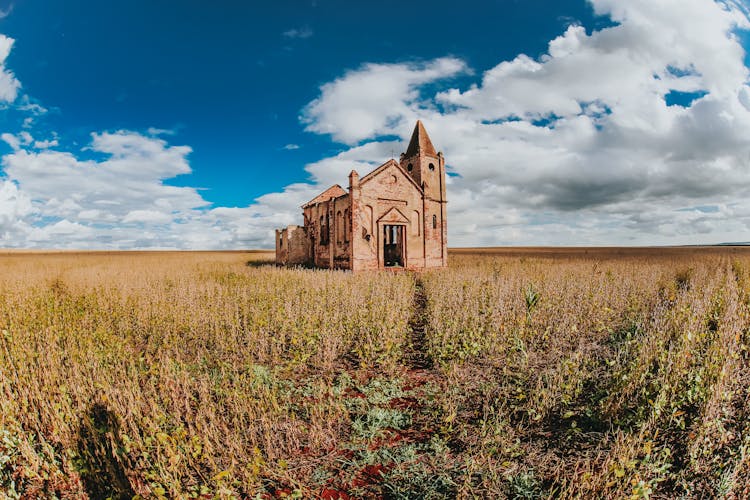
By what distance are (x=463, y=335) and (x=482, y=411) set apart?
2.79 meters

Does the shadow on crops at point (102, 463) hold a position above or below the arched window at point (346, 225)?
below

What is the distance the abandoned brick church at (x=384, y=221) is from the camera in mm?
22234

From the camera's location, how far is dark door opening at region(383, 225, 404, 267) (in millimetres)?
24406

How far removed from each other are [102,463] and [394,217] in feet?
66.8

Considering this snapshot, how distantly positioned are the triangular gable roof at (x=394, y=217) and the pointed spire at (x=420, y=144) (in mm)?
5571

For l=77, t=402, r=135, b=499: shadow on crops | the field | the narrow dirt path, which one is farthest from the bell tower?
l=77, t=402, r=135, b=499: shadow on crops

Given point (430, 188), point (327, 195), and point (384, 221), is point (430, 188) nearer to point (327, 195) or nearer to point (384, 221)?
point (384, 221)

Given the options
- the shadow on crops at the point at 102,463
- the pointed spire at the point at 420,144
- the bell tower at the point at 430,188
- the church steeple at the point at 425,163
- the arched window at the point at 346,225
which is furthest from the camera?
the pointed spire at the point at 420,144

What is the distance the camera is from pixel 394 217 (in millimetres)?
23328

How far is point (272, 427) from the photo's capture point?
451 centimetres

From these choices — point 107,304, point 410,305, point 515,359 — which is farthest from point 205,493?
point 107,304

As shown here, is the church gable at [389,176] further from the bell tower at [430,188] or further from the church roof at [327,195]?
the church roof at [327,195]

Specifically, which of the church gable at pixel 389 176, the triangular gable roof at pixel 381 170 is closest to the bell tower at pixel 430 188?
the church gable at pixel 389 176

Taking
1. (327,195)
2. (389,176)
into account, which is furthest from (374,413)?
(327,195)
